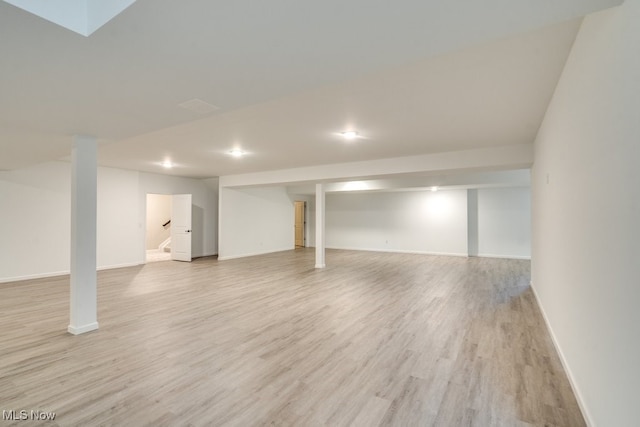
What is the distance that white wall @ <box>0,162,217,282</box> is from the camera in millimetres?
6078

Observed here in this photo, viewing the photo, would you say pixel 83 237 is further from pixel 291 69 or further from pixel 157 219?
pixel 157 219

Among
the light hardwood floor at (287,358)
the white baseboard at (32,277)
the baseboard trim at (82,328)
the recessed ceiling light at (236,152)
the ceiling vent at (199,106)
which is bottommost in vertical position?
the light hardwood floor at (287,358)

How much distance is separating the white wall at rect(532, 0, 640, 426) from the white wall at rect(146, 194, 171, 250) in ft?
38.8

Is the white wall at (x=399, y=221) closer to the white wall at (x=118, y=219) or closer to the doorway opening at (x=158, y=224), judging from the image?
the doorway opening at (x=158, y=224)

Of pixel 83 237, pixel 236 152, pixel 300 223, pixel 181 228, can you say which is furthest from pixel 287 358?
pixel 300 223

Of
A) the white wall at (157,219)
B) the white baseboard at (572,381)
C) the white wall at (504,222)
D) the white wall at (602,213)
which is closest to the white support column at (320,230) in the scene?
the white baseboard at (572,381)

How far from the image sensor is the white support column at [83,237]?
346 cm

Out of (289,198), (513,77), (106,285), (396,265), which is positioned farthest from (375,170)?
(289,198)

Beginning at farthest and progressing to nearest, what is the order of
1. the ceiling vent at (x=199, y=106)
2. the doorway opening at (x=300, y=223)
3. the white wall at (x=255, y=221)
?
the doorway opening at (x=300, y=223) < the white wall at (x=255, y=221) < the ceiling vent at (x=199, y=106)

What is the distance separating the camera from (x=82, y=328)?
345cm

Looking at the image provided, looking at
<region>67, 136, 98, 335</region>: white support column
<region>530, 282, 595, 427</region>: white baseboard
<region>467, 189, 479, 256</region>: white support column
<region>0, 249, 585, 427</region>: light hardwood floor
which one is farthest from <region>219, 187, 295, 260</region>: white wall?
<region>530, 282, 595, 427</region>: white baseboard

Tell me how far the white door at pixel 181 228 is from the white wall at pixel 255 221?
927 millimetres

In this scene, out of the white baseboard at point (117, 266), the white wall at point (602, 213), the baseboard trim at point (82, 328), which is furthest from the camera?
the white baseboard at point (117, 266)

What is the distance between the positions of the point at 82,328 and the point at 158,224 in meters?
8.85
